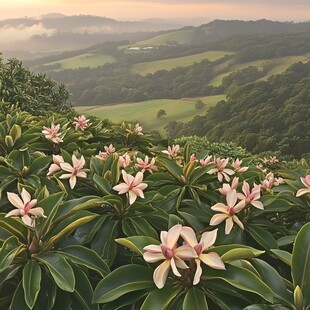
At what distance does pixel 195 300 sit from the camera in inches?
46.2

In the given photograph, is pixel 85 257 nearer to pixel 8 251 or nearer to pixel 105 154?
pixel 8 251

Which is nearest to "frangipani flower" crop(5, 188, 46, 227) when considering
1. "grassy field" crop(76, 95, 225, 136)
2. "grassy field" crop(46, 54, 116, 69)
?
"grassy field" crop(76, 95, 225, 136)

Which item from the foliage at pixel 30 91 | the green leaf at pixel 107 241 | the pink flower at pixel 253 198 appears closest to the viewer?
the green leaf at pixel 107 241

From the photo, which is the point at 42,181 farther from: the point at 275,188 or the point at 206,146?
the point at 206,146

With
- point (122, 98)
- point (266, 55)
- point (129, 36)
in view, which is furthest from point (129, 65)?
point (129, 36)

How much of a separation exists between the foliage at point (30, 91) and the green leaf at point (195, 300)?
480 cm

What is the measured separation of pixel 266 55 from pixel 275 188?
7878cm

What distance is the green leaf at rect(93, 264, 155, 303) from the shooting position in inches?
48.2

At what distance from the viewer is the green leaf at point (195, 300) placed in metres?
1.16

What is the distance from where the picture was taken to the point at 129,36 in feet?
506

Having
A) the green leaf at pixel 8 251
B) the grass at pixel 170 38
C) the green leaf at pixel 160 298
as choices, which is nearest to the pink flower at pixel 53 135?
the green leaf at pixel 8 251

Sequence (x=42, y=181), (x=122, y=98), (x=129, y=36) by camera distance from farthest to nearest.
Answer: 1. (x=129, y=36)
2. (x=122, y=98)
3. (x=42, y=181)

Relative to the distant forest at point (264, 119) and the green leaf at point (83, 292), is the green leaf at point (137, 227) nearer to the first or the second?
the green leaf at point (83, 292)

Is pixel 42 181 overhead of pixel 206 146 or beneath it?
overhead
